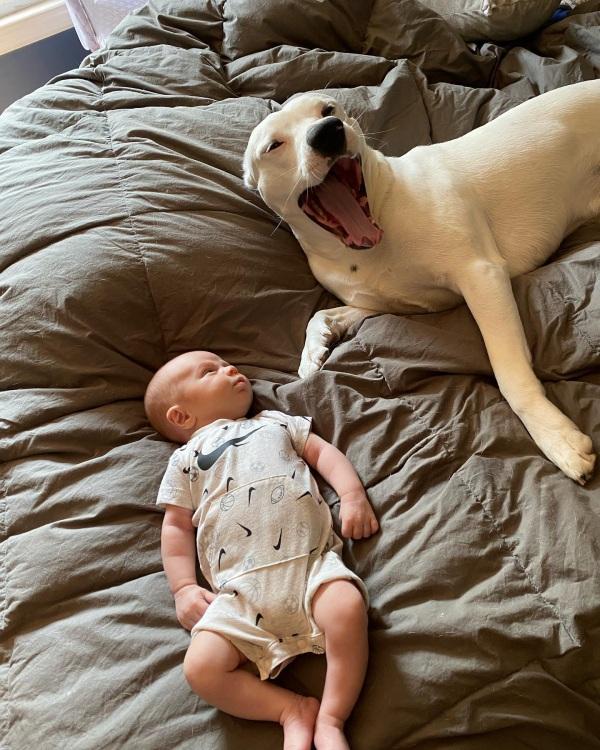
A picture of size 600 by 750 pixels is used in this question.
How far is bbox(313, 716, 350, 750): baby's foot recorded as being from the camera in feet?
2.99

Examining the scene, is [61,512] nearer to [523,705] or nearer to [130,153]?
[523,705]

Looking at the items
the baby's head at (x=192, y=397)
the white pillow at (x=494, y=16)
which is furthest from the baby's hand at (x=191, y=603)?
the white pillow at (x=494, y=16)

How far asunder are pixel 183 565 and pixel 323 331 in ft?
2.12

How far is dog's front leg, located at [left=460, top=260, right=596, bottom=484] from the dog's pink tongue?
0.24m

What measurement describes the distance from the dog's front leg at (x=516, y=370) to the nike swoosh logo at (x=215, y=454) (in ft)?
1.64

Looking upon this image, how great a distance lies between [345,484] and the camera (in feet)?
4.00

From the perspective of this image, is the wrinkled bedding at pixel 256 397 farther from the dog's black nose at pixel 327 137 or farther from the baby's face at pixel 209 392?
the dog's black nose at pixel 327 137

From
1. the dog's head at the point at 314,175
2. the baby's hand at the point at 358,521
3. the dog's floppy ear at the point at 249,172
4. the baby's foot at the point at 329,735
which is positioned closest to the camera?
the baby's foot at the point at 329,735

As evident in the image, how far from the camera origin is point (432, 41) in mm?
2246

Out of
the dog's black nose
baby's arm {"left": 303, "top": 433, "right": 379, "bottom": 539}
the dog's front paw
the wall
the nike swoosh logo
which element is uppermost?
the wall

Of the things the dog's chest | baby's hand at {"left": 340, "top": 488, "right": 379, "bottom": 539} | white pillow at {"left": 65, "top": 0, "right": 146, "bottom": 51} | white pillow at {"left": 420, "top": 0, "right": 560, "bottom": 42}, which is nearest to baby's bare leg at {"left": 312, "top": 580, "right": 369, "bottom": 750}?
baby's hand at {"left": 340, "top": 488, "right": 379, "bottom": 539}

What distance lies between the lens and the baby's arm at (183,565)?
3.64 feet

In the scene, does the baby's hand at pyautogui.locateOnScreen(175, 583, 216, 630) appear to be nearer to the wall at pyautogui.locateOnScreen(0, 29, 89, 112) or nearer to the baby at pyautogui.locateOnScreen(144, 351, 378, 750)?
the baby at pyautogui.locateOnScreen(144, 351, 378, 750)

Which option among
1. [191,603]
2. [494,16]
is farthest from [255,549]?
[494,16]
